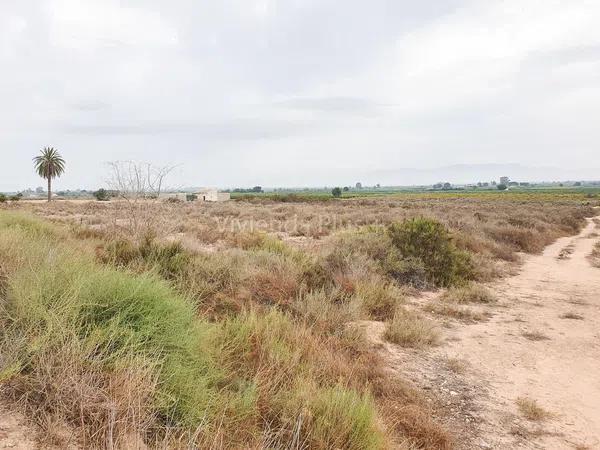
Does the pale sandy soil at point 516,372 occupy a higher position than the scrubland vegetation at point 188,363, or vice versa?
the scrubland vegetation at point 188,363

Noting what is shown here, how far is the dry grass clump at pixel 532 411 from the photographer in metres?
4.44

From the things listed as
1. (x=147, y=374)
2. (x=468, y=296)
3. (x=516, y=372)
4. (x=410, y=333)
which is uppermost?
(x=147, y=374)

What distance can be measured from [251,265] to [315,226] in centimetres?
1379

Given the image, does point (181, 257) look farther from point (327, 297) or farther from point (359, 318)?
point (359, 318)

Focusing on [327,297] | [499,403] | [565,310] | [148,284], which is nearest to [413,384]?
[499,403]

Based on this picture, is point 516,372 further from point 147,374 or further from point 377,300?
point 147,374

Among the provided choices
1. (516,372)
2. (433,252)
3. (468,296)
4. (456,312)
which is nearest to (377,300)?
(456,312)

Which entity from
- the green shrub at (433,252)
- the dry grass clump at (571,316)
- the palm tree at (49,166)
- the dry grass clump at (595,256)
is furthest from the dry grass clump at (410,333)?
the palm tree at (49,166)

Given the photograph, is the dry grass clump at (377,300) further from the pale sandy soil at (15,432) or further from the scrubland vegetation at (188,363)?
the pale sandy soil at (15,432)

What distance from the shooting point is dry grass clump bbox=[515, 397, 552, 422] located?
444 centimetres

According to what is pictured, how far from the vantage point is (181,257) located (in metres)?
7.37

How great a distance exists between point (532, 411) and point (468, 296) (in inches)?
199

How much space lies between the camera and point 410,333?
21.0ft

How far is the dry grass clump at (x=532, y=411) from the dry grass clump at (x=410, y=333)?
1.81 metres
